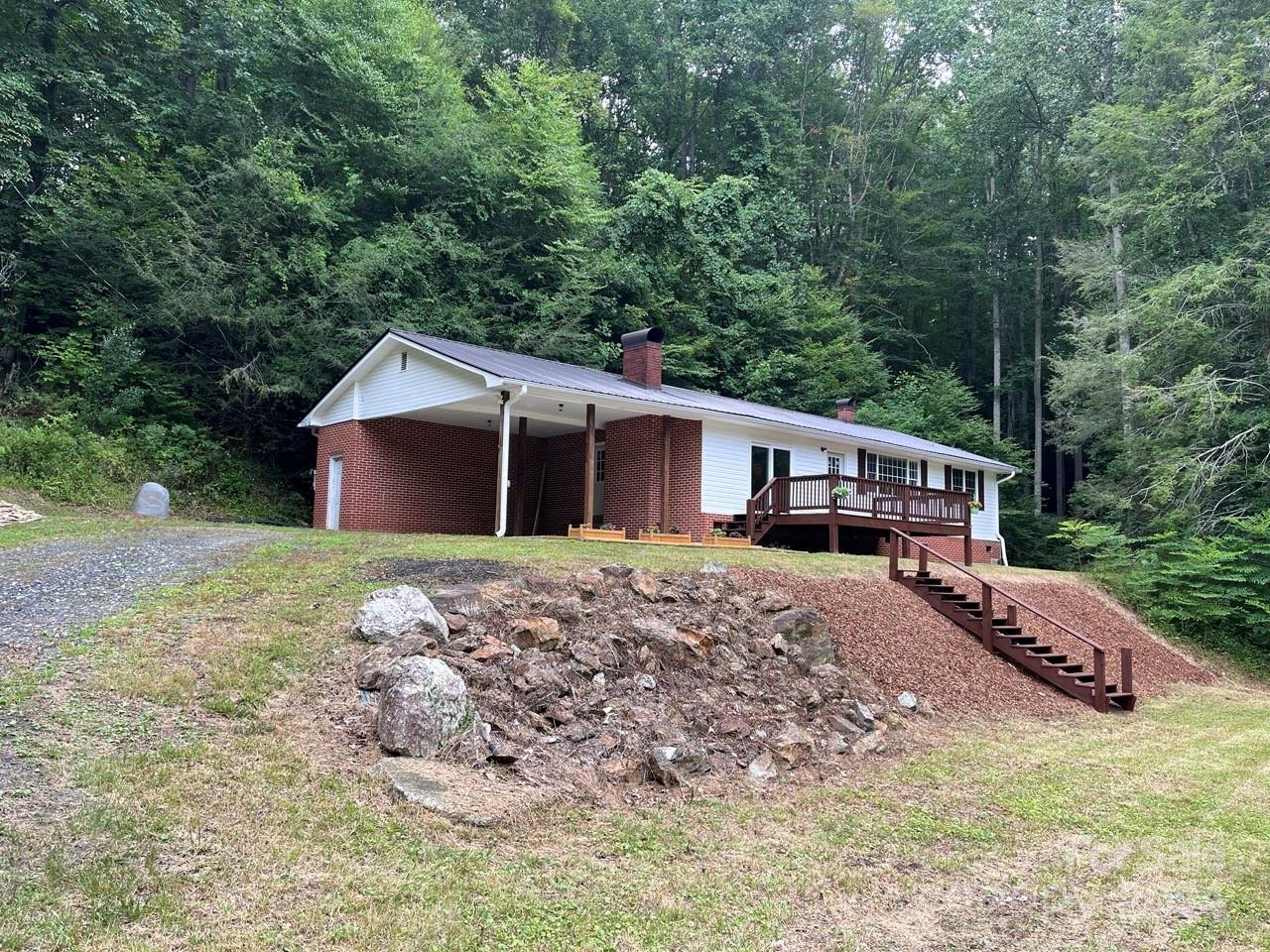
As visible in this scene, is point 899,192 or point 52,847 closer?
point 52,847

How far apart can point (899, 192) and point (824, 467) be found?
23603mm

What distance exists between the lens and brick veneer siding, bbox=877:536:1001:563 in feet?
70.2

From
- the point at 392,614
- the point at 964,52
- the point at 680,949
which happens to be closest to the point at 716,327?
the point at 964,52

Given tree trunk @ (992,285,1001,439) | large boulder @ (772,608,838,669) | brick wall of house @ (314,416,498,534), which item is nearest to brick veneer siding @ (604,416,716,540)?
brick wall of house @ (314,416,498,534)

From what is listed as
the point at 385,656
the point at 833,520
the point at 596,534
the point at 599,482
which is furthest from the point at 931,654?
the point at 599,482

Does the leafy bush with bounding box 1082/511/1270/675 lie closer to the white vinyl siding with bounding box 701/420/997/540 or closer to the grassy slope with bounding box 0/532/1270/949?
the white vinyl siding with bounding box 701/420/997/540

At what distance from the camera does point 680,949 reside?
4133 millimetres

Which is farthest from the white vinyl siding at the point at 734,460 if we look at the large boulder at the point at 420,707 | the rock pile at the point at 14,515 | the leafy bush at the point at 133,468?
the rock pile at the point at 14,515

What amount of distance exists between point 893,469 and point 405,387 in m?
12.9

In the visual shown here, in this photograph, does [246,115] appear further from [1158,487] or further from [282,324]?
[1158,487]

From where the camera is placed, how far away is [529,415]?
17.3m

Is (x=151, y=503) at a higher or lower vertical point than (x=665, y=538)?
higher

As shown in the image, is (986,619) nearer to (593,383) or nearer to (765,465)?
(765,465)

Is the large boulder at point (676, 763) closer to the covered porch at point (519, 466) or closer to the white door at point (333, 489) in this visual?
the covered porch at point (519, 466)
